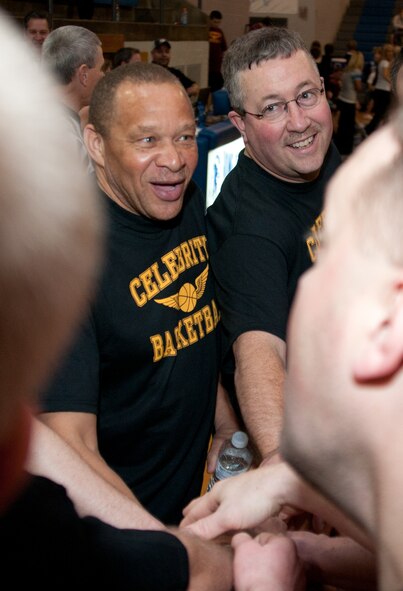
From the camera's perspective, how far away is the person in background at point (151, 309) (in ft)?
6.89

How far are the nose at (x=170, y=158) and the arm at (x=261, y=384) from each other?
562 millimetres

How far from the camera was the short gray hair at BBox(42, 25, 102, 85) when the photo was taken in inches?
185

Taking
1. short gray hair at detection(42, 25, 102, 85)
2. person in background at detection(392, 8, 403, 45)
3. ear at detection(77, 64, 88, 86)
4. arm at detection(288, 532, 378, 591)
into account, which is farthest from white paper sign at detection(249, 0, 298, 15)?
arm at detection(288, 532, 378, 591)

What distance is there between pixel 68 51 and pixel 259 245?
3.03 meters

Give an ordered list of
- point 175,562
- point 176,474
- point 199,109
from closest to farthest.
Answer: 1. point 175,562
2. point 176,474
3. point 199,109

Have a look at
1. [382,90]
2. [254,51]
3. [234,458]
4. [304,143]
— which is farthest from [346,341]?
[382,90]

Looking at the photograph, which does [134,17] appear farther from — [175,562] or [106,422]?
[175,562]

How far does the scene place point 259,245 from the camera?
2.28 meters

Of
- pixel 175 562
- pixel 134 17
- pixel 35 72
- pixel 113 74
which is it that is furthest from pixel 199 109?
pixel 134 17

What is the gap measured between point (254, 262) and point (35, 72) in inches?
66.4

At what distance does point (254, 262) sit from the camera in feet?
7.39

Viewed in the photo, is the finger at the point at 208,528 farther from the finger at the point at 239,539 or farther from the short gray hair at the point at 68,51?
the short gray hair at the point at 68,51

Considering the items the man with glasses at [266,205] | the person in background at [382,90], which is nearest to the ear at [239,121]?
the man with glasses at [266,205]

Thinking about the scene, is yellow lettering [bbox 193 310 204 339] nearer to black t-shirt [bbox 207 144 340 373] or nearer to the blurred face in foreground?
black t-shirt [bbox 207 144 340 373]
